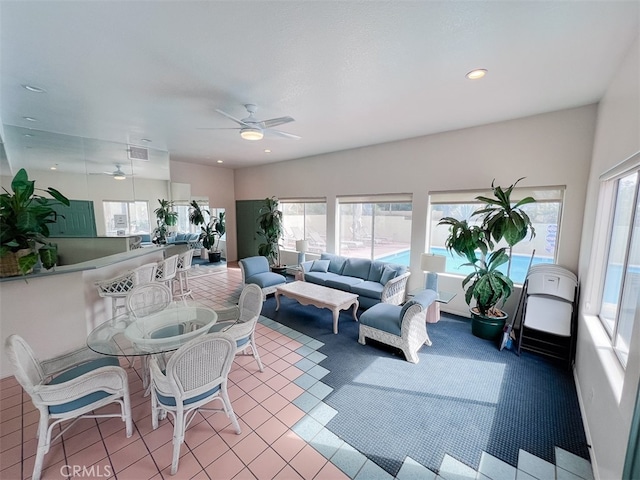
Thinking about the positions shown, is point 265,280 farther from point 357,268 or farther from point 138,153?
point 138,153

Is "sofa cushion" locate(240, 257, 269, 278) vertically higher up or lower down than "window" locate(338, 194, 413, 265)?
lower down

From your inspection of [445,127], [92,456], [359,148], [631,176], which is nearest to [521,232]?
[631,176]

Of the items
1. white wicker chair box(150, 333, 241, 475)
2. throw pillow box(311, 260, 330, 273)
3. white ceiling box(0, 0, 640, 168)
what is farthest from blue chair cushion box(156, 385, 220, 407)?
throw pillow box(311, 260, 330, 273)

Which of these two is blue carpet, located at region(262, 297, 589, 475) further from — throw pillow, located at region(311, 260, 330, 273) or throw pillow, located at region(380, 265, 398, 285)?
throw pillow, located at region(311, 260, 330, 273)

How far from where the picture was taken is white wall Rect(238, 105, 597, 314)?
3225mm

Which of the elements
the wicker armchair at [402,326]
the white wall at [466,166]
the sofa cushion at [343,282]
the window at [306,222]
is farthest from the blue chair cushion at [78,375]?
the window at [306,222]

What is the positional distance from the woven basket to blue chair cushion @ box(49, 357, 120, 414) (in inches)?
50.2

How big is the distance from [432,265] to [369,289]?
1.09m

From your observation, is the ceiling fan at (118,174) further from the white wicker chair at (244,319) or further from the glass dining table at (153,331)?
the white wicker chair at (244,319)

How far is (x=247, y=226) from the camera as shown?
25.9ft

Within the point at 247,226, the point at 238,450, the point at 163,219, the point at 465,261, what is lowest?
the point at 238,450

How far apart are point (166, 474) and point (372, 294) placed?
3202 mm

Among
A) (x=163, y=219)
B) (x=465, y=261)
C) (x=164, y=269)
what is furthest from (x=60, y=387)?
(x=465, y=261)

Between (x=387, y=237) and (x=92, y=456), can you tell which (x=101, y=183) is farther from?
(x=387, y=237)
